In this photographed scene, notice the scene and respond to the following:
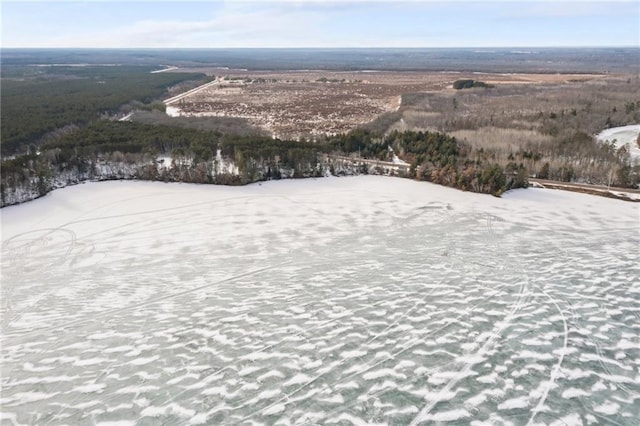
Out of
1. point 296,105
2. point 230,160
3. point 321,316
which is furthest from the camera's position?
point 296,105

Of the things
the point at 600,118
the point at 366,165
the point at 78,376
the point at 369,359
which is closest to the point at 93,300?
the point at 78,376

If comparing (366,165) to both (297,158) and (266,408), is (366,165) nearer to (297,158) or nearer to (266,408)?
(297,158)

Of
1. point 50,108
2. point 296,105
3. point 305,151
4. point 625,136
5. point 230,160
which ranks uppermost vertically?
point 50,108

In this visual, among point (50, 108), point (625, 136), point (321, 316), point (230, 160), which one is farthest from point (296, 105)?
point (321, 316)

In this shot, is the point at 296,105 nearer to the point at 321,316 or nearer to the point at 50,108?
the point at 50,108

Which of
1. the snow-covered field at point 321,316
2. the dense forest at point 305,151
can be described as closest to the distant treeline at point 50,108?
the dense forest at point 305,151

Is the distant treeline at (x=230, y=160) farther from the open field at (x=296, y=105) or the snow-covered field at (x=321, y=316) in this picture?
the open field at (x=296, y=105)

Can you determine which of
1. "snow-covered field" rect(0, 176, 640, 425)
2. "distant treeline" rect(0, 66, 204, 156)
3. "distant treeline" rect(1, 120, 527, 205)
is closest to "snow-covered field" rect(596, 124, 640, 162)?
"distant treeline" rect(1, 120, 527, 205)

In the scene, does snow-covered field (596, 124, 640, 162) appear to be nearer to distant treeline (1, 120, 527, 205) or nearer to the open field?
distant treeline (1, 120, 527, 205)
